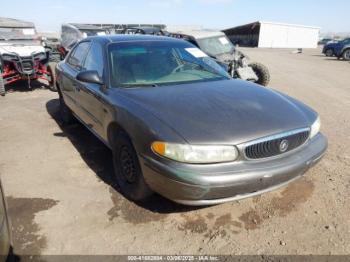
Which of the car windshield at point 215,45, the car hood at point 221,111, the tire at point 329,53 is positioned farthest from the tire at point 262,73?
the tire at point 329,53

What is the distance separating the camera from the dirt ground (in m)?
2.68

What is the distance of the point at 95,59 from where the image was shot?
401cm

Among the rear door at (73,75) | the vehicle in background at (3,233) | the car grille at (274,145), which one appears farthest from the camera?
the rear door at (73,75)

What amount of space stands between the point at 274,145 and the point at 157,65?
170 cm

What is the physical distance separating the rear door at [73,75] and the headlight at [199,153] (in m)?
2.28

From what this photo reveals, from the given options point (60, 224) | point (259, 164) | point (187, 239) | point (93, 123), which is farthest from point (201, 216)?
point (93, 123)

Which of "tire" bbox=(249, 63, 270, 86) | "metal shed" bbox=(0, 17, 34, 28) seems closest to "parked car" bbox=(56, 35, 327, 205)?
"tire" bbox=(249, 63, 270, 86)

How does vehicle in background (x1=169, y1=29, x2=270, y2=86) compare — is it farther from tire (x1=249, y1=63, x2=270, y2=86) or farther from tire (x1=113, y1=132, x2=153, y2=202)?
tire (x1=113, y1=132, x2=153, y2=202)

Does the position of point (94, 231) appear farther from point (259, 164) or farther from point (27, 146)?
point (27, 146)

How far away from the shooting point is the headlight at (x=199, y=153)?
2504 millimetres

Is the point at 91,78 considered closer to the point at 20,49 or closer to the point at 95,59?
the point at 95,59

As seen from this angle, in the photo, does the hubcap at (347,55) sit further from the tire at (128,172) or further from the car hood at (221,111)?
the tire at (128,172)

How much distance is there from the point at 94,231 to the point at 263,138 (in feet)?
5.28

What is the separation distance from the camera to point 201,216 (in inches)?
120
